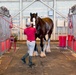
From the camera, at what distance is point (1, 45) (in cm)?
941

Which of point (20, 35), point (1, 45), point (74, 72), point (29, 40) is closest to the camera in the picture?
point (74, 72)

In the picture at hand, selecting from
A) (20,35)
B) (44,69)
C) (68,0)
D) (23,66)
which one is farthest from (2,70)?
(68,0)

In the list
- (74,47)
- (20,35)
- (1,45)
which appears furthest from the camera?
(20,35)

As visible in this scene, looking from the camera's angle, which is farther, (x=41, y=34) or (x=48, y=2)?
(x=48, y=2)

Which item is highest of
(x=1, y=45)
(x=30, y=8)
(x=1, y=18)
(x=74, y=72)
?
(x=30, y=8)

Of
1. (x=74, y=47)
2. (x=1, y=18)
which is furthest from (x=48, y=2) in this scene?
(x=1, y=18)

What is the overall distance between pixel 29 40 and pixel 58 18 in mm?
12061

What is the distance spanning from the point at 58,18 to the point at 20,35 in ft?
12.1

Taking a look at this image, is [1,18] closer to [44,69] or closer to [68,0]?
[44,69]

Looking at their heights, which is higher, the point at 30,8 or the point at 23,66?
the point at 30,8

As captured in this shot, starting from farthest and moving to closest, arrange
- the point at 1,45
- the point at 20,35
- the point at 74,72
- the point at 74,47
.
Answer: the point at 20,35 → the point at 74,47 → the point at 1,45 → the point at 74,72

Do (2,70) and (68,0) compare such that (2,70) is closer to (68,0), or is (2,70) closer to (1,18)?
(1,18)

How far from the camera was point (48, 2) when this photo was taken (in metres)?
19.1

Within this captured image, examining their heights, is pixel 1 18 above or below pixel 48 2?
below
